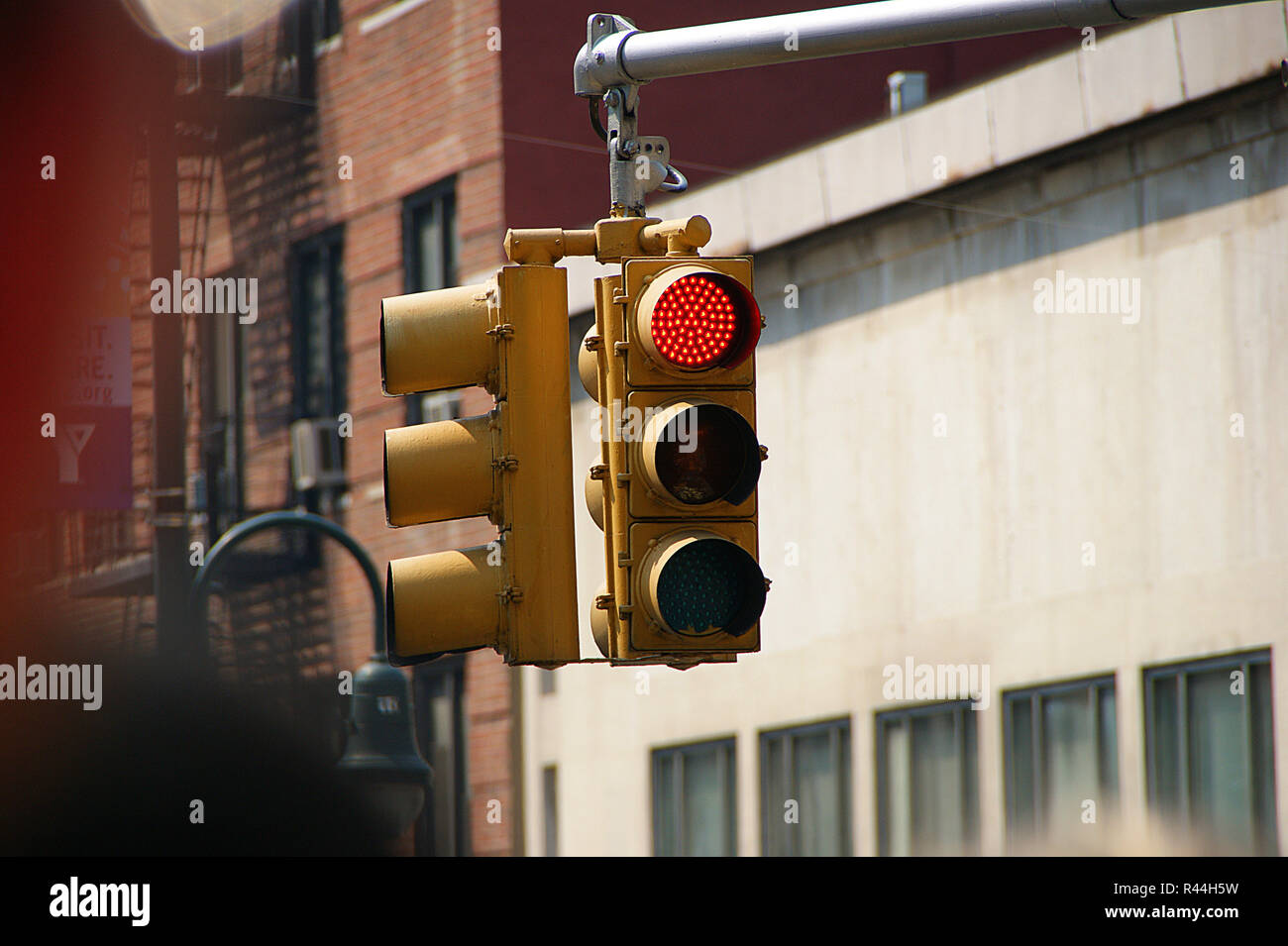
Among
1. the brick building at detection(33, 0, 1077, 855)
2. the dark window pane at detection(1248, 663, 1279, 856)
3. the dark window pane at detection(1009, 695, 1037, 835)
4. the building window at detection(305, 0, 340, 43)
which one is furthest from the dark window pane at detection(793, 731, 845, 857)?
the building window at detection(305, 0, 340, 43)

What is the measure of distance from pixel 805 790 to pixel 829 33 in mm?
17986

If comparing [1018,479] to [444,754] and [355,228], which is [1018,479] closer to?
[444,754]

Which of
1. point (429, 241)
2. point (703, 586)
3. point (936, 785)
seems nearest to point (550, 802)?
point (936, 785)

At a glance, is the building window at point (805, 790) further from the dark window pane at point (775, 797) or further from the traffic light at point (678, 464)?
the traffic light at point (678, 464)

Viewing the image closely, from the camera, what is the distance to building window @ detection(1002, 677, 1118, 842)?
20141 millimetres

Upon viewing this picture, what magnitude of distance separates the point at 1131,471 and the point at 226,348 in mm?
16116

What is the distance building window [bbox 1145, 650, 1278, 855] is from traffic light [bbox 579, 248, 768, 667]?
13.7 metres

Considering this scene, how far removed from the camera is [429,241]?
29.4 metres

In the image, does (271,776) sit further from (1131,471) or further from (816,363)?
(1131,471)

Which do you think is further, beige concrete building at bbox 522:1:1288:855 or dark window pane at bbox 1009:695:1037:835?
dark window pane at bbox 1009:695:1037:835

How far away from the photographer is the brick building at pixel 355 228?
1101 inches

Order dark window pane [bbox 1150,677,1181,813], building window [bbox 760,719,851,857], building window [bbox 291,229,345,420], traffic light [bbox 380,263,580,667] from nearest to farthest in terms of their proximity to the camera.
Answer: traffic light [bbox 380,263,580,667] < dark window pane [bbox 1150,677,1181,813] < building window [bbox 760,719,851,857] < building window [bbox 291,229,345,420]

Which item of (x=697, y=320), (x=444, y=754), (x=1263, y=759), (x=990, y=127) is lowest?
(x=1263, y=759)

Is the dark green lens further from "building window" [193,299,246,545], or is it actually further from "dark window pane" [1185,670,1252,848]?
"building window" [193,299,246,545]
